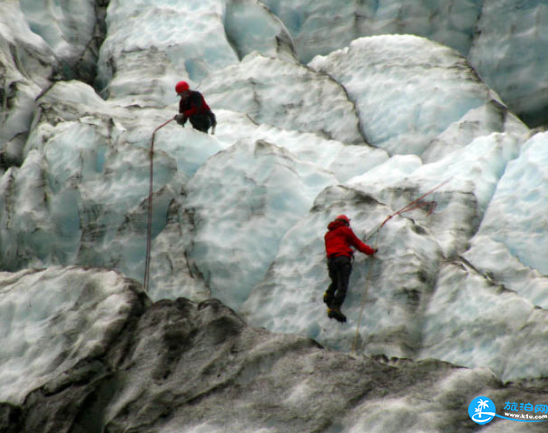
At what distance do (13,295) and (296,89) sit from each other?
26.3ft

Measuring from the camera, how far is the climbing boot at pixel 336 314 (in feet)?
28.3

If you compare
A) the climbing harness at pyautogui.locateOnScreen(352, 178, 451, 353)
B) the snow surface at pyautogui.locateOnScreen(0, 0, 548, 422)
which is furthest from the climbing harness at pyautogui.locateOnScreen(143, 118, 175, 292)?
the climbing harness at pyautogui.locateOnScreen(352, 178, 451, 353)

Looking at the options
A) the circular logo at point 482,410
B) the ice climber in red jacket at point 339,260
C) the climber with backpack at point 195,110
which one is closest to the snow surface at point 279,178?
the ice climber in red jacket at point 339,260

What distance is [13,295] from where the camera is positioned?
27.8 ft

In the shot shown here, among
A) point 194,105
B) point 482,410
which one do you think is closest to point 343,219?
point 482,410

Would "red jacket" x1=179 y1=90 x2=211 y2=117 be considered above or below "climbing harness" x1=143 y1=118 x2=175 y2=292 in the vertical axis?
above

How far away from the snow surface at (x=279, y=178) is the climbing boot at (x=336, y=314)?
0.50 ft

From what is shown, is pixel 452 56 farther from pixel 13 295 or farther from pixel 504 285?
pixel 13 295

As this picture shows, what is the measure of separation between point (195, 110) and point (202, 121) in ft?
0.82

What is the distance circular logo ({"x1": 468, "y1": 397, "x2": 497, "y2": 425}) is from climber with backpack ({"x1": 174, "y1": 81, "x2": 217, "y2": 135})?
7607 millimetres

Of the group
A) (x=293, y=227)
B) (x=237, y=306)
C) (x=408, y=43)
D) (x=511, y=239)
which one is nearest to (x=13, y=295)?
(x=237, y=306)

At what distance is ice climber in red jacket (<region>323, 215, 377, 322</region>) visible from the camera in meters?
8.70

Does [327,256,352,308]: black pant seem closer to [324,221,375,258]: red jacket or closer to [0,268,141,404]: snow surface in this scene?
[324,221,375,258]: red jacket

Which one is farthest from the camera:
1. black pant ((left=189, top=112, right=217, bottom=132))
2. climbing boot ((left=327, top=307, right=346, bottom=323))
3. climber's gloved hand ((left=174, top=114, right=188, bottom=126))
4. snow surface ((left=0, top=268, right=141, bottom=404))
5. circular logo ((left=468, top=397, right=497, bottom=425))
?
black pant ((left=189, top=112, right=217, bottom=132))
